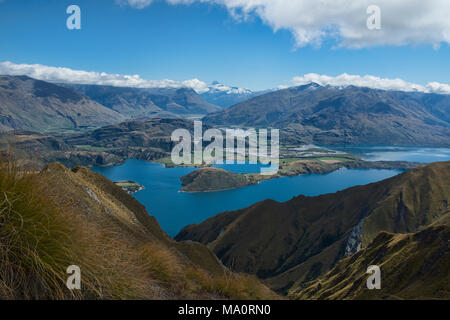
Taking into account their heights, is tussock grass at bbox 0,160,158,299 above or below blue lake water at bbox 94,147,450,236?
above

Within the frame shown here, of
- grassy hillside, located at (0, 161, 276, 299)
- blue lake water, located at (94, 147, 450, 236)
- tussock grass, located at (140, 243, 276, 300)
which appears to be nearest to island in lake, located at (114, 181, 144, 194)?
blue lake water, located at (94, 147, 450, 236)

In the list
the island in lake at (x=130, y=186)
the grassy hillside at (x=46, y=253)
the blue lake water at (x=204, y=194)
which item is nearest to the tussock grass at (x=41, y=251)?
the grassy hillside at (x=46, y=253)

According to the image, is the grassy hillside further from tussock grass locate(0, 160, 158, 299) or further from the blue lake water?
the blue lake water

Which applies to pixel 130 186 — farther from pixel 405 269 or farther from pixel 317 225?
pixel 405 269

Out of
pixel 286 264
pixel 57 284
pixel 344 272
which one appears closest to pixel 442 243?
pixel 344 272

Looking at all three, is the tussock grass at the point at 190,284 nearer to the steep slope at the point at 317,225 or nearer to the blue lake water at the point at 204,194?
the steep slope at the point at 317,225

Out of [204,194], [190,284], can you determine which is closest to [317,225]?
[204,194]

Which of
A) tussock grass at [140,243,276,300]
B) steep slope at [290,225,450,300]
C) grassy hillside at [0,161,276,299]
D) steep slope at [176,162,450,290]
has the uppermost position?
grassy hillside at [0,161,276,299]

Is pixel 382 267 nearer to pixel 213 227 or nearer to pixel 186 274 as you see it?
pixel 186 274
